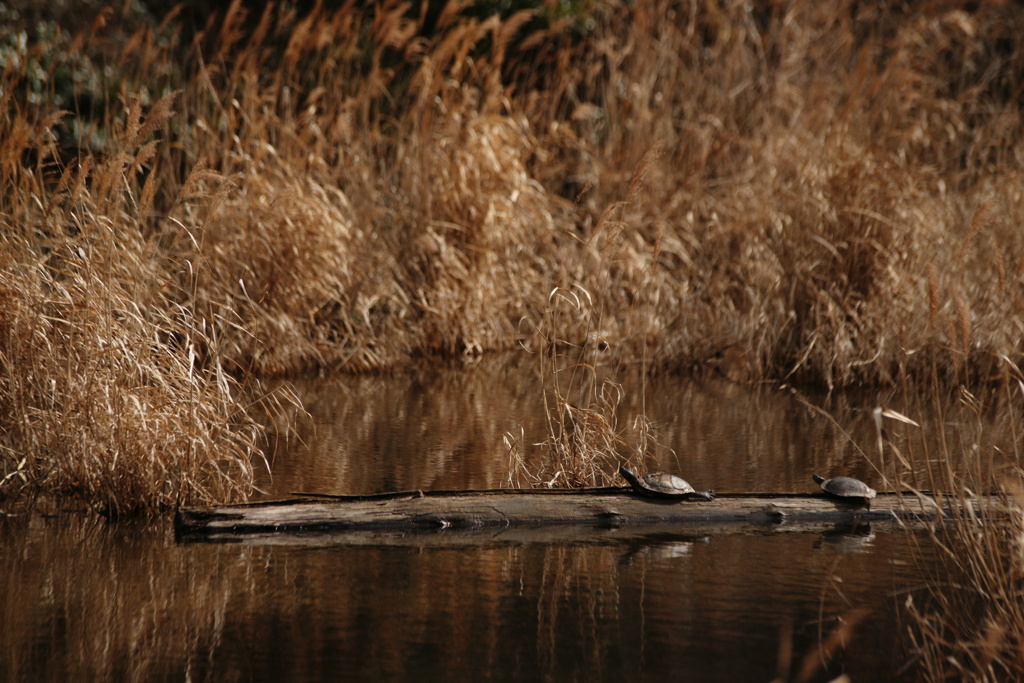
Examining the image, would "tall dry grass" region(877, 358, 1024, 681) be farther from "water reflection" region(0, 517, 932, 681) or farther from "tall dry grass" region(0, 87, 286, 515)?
"tall dry grass" region(0, 87, 286, 515)

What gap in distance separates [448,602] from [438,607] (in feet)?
0.17

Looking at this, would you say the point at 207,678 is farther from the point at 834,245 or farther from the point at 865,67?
the point at 865,67

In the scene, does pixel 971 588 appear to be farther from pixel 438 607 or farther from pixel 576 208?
pixel 576 208

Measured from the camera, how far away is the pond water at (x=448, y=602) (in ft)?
10.1

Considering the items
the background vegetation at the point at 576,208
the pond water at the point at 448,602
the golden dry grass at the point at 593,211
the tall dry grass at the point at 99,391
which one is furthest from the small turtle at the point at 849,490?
the tall dry grass at the point at 99,391

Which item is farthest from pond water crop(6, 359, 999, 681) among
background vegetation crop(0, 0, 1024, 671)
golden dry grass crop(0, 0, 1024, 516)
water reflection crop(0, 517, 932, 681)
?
golden dry grass crop(0, 0, 1024, 516)

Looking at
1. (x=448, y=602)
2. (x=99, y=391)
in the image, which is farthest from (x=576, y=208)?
(x=448, y=602)

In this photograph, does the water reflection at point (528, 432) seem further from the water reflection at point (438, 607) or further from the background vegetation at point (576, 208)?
the water reflection at point (438, 607)

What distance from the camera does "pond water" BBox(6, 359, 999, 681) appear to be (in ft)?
10.1

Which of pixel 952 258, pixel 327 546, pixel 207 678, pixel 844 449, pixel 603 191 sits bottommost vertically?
pixel 207 678

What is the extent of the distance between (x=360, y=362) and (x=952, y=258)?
12.5 feet

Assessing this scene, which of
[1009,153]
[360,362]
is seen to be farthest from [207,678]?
[1009,153]

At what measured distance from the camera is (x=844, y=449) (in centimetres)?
575

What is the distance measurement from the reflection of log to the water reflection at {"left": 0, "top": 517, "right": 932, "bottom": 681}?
86 millimetres
